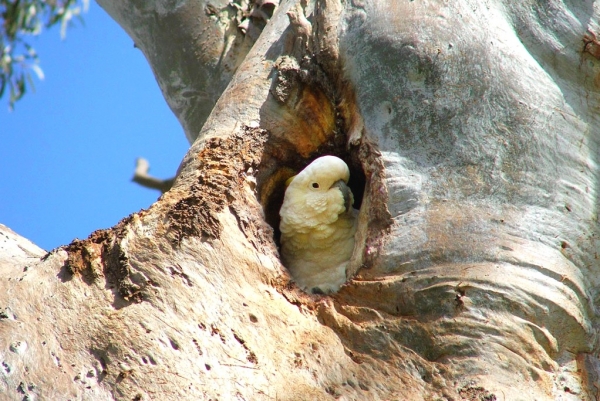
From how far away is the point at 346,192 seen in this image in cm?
272

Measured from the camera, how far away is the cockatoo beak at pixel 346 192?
2671mm

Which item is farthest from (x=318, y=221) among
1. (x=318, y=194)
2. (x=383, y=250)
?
(x=383, y=250)

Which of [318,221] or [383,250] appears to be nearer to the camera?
[383,250]

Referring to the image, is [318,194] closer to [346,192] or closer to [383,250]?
[346,192]

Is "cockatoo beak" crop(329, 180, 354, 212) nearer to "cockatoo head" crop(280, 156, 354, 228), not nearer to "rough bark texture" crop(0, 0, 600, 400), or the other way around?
"cockatoo head" crop(280, 156, 354, 228)

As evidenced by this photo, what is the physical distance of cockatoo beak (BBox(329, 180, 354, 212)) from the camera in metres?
2.67

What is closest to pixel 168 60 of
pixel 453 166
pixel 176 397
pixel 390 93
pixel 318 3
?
pixel 318 3

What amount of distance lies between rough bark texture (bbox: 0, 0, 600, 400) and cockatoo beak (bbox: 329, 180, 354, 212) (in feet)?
1.02

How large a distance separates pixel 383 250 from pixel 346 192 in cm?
76

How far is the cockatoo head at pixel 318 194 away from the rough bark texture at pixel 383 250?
0.20m

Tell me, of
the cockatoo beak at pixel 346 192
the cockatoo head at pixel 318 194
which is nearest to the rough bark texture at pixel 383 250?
the cockatoo head at pixel 318 194

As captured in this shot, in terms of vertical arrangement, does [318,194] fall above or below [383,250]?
above

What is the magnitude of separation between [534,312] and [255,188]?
997mm

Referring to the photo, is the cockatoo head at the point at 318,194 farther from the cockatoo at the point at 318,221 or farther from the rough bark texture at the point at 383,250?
the rough bark texture at the point at 383,250
